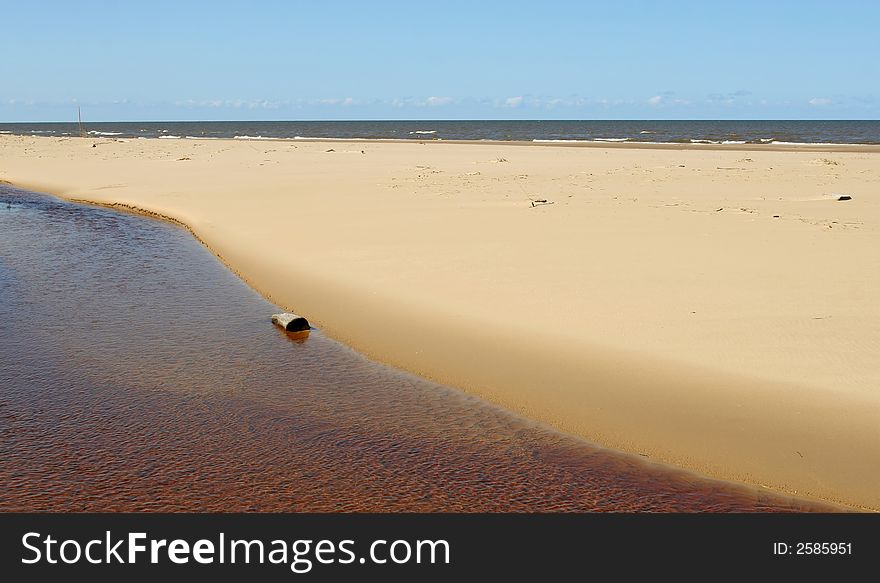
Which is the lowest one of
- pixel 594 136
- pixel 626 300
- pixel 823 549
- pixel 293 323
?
pixel 823 549

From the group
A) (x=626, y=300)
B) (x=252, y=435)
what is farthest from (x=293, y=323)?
(x=626, y=300)

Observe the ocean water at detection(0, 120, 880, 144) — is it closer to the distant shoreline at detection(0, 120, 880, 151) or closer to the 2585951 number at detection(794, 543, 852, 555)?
the distant shoreline at detection(0, 120, 880, 151)

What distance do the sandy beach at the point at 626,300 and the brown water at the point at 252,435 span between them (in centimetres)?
47

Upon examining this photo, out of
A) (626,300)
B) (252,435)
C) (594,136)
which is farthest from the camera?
(594,136)

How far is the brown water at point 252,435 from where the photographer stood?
5.91m

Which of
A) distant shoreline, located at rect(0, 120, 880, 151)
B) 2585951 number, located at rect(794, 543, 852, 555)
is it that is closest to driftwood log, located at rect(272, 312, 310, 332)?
Result: 2585951 number, located at rect(794, 543, 852, 555)

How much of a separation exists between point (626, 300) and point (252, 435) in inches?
210

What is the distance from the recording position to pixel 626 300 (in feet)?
33.9

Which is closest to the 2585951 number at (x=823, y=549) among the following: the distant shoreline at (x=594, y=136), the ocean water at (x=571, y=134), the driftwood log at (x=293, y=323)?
the driftwood log at (x=293, y=323)

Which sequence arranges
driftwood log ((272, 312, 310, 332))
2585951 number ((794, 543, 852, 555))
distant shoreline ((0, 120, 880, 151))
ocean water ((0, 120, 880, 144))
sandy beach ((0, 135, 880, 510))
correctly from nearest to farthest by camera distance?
2585951 number ((794, 543, 852, 555))
sandy beach ((0, 135, 880, 510))
driftwood log ((272, 312, 310, 332))
distant shoreline ((0, 120, 880, 151))
ocean water ((0, 120, 880, 144))

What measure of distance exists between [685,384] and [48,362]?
690 cm

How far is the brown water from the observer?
591 centimetres

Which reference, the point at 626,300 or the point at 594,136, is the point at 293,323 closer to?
the point at 626,300

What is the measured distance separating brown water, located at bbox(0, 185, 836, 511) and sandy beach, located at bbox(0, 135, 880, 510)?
468 millimetres
